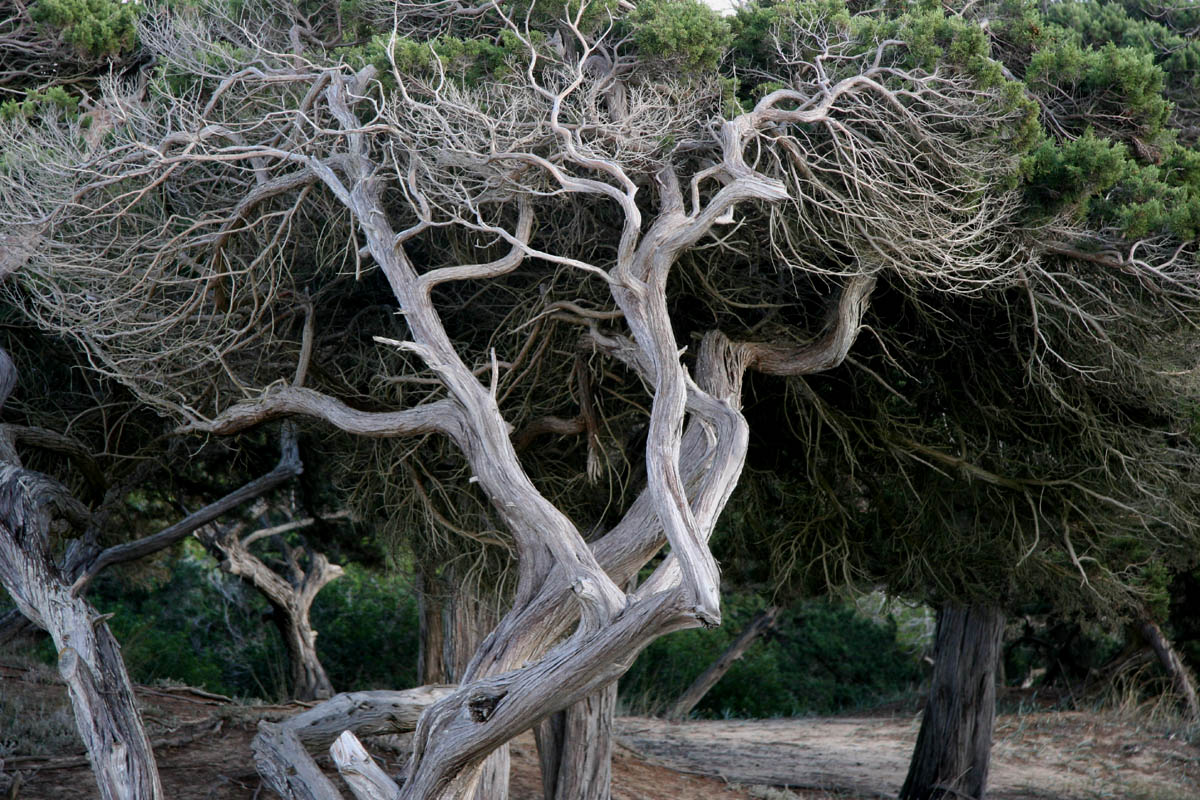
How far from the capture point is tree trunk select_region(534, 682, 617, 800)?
28.8 feet

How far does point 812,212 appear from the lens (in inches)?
274

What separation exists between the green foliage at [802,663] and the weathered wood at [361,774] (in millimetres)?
12559

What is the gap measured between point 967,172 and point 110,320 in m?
4.95

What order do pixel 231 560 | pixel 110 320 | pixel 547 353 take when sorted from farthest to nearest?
pixel 231 560, pixel 547 353, pixel 110 320

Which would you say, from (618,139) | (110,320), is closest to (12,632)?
(110,320)

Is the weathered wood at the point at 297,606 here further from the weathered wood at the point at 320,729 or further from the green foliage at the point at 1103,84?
the green foliage at the point at 1103,84

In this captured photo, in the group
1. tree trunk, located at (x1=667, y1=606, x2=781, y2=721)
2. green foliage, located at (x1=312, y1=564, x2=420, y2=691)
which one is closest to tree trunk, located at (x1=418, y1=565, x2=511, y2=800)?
green foliage, located at (x1=312, y1=564, x2=420, y2=691)

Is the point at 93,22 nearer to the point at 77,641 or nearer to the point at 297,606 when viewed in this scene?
the point at 77,641

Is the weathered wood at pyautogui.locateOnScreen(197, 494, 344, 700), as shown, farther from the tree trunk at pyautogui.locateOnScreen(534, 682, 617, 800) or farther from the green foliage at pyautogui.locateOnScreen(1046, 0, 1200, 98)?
the green foliage at pyautogui.locateOnScreen(1046, 0, 1200, 98)

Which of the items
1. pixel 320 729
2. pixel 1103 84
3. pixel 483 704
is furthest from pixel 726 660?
pixel 483 704

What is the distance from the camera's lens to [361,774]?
5.56m

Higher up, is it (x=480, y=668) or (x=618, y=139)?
(x=618, y=139)

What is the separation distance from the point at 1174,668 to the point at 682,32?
36.6 feet

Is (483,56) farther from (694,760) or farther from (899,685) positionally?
(899,685)
